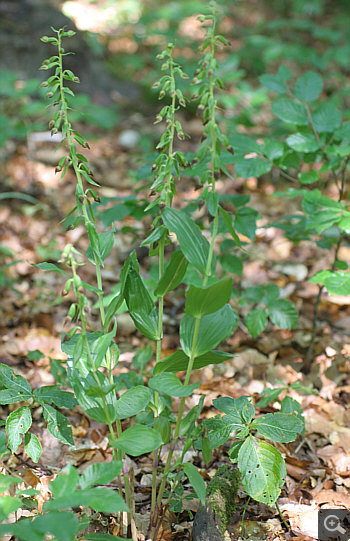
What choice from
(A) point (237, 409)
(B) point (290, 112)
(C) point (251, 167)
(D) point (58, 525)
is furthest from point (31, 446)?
(B) point (290, 112)

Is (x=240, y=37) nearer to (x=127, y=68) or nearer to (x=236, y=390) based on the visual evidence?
(x=127, y=68)

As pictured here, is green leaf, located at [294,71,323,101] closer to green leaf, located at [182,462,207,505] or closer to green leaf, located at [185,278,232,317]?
green leaf, located at [185,278,232,317]

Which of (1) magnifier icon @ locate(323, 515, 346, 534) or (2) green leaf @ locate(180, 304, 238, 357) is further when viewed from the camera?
(1) magnifier icon @ locate(323, 515, 346, 534)

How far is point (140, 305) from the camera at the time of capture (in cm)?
162

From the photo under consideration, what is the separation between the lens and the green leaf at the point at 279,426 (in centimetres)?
159

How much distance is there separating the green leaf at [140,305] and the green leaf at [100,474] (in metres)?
0.46

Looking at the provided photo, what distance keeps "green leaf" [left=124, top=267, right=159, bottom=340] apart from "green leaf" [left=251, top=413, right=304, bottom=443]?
1.55 feet

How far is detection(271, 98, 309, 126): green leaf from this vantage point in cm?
234

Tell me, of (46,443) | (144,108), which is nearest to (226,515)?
(46,443)

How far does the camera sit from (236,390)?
2.55 meters

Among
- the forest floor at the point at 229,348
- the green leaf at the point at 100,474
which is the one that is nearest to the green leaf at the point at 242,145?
the forest floor at the point at 229,348

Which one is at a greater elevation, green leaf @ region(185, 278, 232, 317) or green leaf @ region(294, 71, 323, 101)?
green leaf @ region(294, 71, 323, 101)

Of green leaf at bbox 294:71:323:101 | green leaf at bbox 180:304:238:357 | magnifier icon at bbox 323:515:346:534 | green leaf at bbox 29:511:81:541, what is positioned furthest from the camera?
green leaf at bbox 294:71:323:101

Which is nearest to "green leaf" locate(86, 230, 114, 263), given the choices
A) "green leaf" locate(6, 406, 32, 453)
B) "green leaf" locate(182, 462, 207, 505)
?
"green leaf" locate(6, 406, 32, 453)
